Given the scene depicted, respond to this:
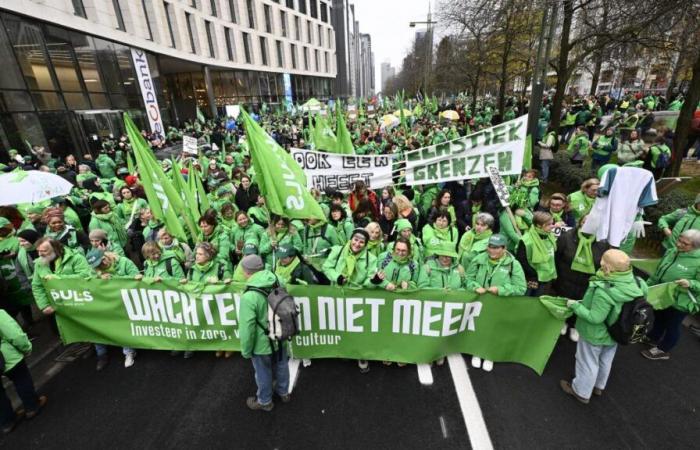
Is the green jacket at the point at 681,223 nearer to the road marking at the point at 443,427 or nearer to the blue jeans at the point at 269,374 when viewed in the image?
the road marking at the point at 443,427

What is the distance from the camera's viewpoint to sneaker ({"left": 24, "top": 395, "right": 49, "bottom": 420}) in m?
3.78

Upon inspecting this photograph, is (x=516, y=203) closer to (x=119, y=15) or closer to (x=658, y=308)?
(x=658, y=308)

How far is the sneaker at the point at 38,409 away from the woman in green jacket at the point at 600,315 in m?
5.81

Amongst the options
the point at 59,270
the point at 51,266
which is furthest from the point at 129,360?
the point at 51,266

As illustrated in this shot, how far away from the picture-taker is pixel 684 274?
3791 mm

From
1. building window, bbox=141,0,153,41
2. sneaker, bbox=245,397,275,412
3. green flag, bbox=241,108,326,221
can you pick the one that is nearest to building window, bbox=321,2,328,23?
building window, bbox=141,0,153,41

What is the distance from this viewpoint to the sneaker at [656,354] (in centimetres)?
422

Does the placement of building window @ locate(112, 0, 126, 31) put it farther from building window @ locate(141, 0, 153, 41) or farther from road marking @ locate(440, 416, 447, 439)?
road marking @ locate(440, 416, 447, 439)

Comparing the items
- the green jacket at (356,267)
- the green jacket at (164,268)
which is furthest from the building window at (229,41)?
the green jacket at (356,267)

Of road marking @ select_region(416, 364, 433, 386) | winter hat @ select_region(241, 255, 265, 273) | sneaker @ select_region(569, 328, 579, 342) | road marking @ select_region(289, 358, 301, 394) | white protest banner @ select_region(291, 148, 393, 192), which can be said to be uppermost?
white protest banner @ select_region(291, 148, 393, 192)

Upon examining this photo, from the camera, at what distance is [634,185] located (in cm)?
393

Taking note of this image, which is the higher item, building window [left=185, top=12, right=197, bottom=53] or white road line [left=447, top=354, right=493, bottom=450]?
building window [left=185, top=12, right=197, bottom=53]

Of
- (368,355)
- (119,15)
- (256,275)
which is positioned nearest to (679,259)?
(368,355)

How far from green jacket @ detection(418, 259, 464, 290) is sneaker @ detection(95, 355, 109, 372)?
4.24m
